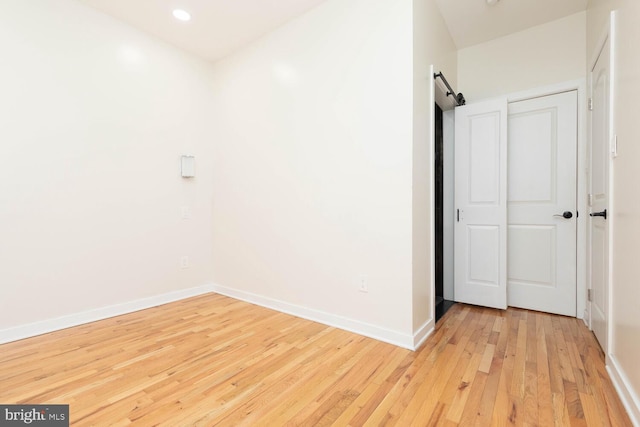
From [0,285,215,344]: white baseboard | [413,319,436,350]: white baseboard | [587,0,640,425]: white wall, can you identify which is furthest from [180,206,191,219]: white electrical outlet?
[587,0,640,425]: white wall

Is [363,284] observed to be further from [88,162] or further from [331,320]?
[88,162]

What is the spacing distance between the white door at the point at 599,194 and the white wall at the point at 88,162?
3.79 metres

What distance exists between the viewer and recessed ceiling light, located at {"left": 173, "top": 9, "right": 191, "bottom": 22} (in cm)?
279

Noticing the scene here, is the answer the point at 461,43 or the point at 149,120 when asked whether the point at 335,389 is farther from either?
the point at 461,43

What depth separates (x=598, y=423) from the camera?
1.38 meters

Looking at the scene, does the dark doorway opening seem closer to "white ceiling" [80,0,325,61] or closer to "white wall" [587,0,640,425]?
"white wall" [587,0,640,425]

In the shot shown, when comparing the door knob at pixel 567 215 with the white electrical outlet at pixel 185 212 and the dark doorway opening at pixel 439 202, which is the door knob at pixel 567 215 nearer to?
the dark doorway opening at pixel 439 202

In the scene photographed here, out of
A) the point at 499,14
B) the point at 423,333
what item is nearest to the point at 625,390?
the point at 423,333

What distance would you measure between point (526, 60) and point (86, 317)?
4905 millimetres

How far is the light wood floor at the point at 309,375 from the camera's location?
4.78ft

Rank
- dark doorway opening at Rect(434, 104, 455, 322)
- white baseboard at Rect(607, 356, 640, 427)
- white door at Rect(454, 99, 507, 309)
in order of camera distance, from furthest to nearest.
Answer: dark doorway opening at Rect(434, 104, 455, 322)
white door at Rect(454, 99, 507, 309)
white baseboard at Rect(607, 356, 640, 427)

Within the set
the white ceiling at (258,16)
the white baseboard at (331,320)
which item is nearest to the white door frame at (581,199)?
the white ceiling at (258,16)

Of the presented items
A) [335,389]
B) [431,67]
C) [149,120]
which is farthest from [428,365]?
[149,120]

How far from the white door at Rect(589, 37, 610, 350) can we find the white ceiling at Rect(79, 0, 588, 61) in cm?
82
